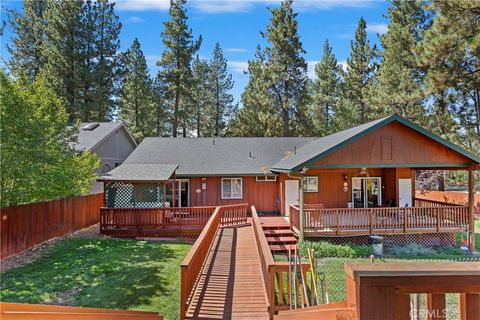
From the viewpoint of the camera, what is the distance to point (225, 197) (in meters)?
17.6

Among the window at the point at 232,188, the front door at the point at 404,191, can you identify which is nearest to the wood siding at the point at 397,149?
the front door at the point at 404,191

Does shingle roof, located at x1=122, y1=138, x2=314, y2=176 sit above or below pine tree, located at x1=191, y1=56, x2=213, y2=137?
below

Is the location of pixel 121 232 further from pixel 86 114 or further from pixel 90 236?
pixel 86 114

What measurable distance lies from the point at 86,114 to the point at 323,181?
2424 cm

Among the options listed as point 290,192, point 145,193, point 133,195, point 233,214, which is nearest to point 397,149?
point 290,192

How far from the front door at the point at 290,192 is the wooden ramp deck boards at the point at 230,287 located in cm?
583

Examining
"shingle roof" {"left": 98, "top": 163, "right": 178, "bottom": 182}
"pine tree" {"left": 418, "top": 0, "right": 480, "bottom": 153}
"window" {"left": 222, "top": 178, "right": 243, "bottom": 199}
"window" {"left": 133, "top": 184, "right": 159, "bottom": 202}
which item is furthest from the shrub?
"window" {"left": 133, "top": 184, "right": 159, "bottom": 202}

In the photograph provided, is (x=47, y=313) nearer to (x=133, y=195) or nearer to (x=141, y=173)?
(x=133, y=195)

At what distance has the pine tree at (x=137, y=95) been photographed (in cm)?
3284

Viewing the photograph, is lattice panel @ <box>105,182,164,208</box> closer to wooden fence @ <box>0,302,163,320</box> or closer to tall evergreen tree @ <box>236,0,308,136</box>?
wooden fence @ <box>0,302,163,320</box>

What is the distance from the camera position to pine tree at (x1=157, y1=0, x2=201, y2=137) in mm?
31781

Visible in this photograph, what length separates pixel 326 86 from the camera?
→ 35625 mm

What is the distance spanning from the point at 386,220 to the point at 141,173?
11.4 metres

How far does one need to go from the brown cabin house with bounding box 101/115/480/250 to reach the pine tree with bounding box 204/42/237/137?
1587 cm
